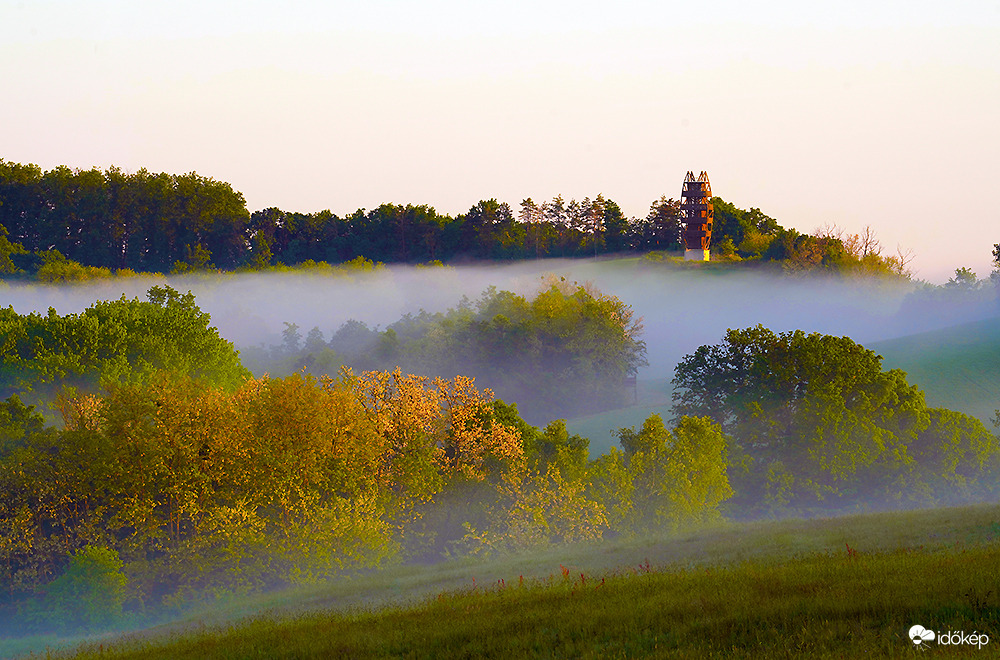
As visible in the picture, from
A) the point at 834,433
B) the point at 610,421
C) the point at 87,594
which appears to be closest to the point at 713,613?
the point at 87,594

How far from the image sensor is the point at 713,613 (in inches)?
742

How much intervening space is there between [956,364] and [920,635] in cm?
11206

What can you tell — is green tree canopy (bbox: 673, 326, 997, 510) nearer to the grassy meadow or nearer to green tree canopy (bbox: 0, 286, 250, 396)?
green tree canopy (bbox: 0, 286, 250, 396)

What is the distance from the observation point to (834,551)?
93.6 ft

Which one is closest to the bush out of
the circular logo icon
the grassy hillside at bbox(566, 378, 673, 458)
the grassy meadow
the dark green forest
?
the dark green forest

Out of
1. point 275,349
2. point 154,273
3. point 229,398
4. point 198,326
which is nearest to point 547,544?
point 229,398

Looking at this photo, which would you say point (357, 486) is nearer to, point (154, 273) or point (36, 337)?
point (36, 337)

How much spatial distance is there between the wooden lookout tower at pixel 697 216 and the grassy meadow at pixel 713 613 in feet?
509

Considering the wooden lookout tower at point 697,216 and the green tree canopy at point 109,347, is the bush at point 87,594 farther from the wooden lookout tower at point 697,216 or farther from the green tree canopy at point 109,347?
the wooden lookout tower at point 697,216

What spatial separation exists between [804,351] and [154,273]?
14203cm

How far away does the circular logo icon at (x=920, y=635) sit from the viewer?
51.6 feet

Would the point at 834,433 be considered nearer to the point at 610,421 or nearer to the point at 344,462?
the point at 344,462

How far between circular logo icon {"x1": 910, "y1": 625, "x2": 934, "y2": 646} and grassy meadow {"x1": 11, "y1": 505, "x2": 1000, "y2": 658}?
0.20 meters

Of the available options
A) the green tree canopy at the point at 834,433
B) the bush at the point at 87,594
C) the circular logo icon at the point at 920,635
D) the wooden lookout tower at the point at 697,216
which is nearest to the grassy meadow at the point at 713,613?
the circular logo icon at the point at 920,635
